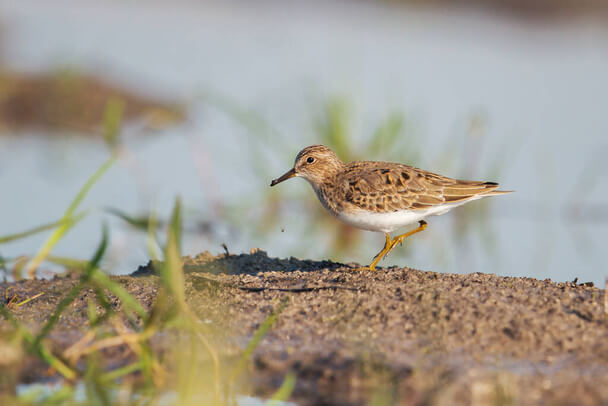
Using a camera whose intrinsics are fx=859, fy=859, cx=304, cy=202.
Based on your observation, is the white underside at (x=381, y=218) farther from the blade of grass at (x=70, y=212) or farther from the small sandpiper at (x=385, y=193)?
the blade of grass at (x=70, y=212)

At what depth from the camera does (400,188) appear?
7.47 meters

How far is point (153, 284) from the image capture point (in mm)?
6895

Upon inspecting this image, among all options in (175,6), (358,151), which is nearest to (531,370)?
(358,151)

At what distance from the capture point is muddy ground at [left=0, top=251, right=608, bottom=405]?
16.9 ft

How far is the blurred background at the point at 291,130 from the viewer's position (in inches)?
407

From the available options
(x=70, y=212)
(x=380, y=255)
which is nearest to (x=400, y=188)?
(x=380, y=255)

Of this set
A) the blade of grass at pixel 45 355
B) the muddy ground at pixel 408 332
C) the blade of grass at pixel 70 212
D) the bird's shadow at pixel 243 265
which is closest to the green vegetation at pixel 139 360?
the blade of grass at pixel 45 355

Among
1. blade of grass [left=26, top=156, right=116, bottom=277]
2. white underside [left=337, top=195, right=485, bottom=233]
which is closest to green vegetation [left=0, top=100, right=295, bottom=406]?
blade of grass [left=26, top=156, right=116, bottom=277]

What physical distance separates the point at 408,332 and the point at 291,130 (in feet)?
22.8

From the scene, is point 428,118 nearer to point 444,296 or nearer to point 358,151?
point 358,151

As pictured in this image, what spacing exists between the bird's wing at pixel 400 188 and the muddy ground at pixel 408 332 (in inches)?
27.8

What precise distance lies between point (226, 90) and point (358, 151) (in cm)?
544

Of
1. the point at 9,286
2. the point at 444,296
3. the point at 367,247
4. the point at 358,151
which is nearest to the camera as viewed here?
the point at 444,296

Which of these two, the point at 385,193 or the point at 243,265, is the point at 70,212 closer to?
the point at 243,265
